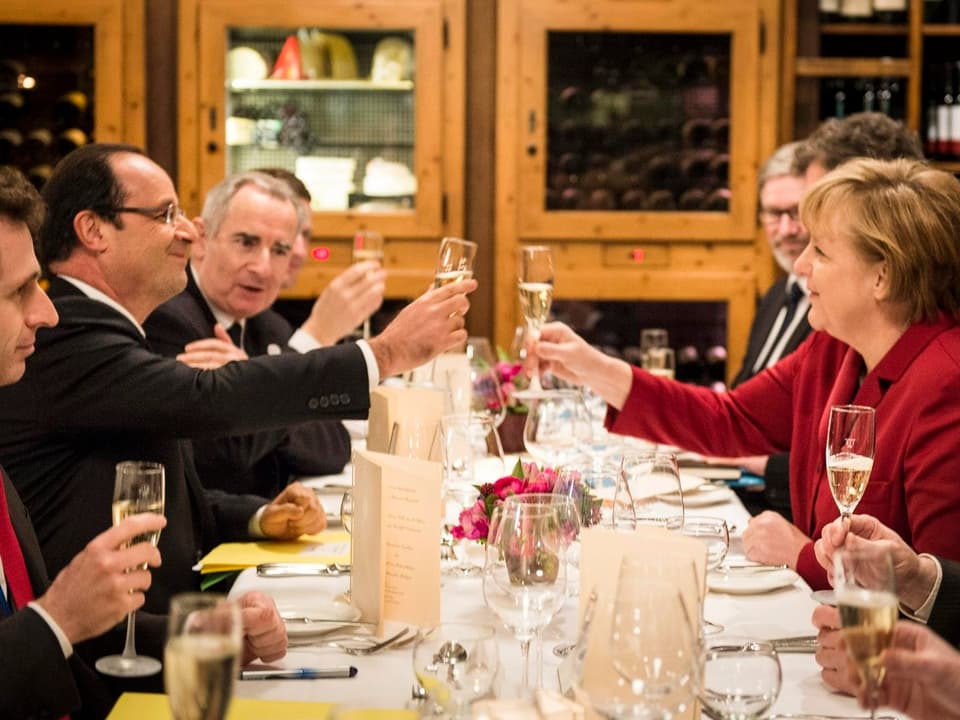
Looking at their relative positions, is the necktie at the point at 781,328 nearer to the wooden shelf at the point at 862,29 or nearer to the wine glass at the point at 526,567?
the wooden shelf at the point at 862,29

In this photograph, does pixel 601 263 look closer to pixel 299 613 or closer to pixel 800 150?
pixel 800 150

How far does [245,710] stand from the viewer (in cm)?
144

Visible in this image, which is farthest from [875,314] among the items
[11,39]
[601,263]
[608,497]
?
[11,39]

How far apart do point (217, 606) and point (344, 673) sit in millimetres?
552

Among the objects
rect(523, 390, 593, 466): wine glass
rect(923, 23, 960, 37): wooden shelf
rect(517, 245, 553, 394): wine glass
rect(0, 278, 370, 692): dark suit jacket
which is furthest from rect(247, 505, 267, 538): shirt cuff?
rect(923, 23, 960, 37): wooden shelf

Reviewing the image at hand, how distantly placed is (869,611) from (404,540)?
0.69 metres

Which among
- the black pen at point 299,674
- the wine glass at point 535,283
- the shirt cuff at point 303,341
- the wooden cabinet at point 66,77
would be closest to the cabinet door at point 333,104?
the wooden cabinet at point 66,77

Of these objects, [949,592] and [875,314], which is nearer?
[949,592]

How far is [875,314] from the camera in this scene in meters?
2.41


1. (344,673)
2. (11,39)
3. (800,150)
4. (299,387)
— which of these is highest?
(11,39)

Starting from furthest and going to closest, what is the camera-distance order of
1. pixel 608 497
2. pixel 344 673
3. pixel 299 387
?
pixel 299 387
pixel 608 497
pixel 344 673

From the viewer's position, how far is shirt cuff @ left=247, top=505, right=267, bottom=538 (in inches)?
96.6

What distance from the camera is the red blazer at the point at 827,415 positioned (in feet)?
7.11

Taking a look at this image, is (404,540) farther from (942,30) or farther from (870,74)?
(942,30)
